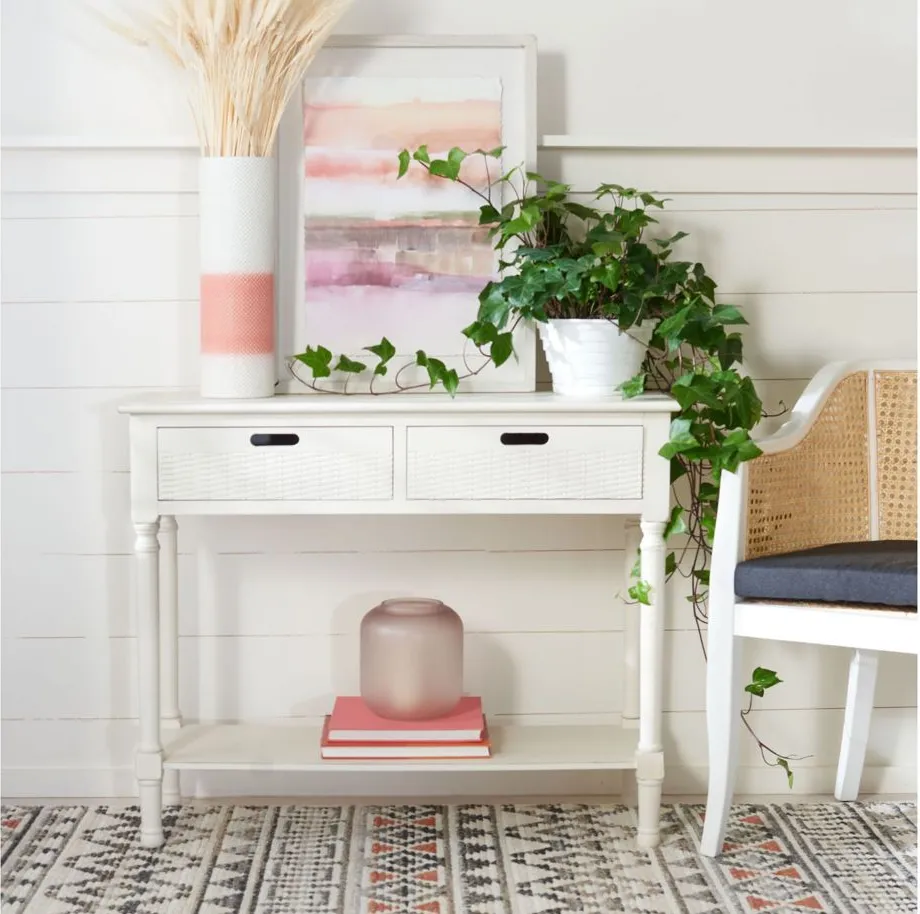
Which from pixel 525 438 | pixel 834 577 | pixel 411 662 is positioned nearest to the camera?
pixel 834 577

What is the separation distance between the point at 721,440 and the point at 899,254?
0.61 metres

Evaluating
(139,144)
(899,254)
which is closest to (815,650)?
(899,254)

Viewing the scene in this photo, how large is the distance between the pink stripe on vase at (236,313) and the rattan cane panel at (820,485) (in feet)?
2.84

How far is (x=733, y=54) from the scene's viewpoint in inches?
93.3

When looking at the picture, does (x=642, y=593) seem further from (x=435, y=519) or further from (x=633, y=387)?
(x=435, y=519)

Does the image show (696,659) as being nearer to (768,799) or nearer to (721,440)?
(768,799)

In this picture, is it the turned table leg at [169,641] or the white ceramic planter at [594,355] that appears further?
the turned table leg at [169,641]

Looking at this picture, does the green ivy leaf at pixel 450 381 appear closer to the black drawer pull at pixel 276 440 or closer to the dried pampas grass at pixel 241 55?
the black drawer pull at pixel 276 440

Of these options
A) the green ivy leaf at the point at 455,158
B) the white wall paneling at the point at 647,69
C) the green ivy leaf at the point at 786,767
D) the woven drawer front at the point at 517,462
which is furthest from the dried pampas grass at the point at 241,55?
the green ivy leaf at the point at 786,767

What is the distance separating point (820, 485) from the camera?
2238mm

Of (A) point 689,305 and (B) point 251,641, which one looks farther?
(B) point 251,641

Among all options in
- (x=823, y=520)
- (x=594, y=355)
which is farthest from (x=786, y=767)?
(x=594, y=355)

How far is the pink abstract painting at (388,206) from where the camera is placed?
2.28m

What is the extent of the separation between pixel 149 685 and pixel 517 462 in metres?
0.72
